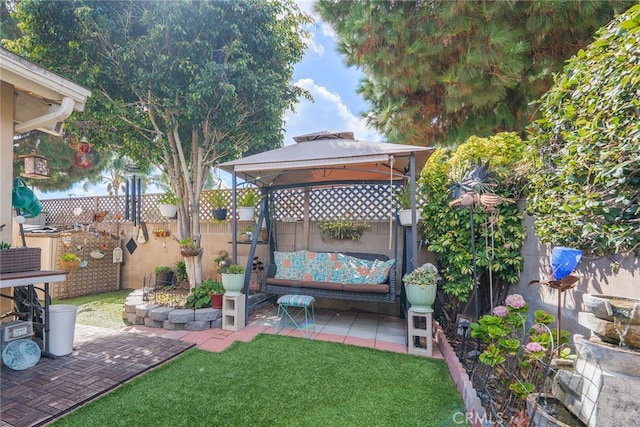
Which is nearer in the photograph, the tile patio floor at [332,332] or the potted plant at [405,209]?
the tile patio floor at [332,332]

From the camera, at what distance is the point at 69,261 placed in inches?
226

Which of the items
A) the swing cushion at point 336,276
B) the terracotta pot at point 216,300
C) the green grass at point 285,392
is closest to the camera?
the green grass at point 285,392

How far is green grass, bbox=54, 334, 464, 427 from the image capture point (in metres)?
2.07

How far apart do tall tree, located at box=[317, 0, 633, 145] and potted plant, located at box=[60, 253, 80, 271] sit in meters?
7.07

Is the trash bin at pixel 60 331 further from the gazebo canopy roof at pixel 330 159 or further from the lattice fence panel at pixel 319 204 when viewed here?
the lattice fence panel at pixel 319 204

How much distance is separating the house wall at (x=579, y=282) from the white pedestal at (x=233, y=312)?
12.3ft

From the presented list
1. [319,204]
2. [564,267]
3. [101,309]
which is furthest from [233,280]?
[564,267]

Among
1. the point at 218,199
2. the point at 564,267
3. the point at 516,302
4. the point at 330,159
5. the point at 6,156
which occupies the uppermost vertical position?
the point at 330,159

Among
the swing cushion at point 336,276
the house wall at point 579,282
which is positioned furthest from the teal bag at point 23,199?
the house wall at point 579,282

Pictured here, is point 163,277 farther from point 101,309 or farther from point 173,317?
point 173,317

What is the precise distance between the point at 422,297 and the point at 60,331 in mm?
4074

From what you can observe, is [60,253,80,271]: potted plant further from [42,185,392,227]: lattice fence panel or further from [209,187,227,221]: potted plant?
[209,187,227,221]: potted plant

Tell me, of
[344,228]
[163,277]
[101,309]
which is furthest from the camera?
[163,277]

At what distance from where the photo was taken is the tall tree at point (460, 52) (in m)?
4.02
